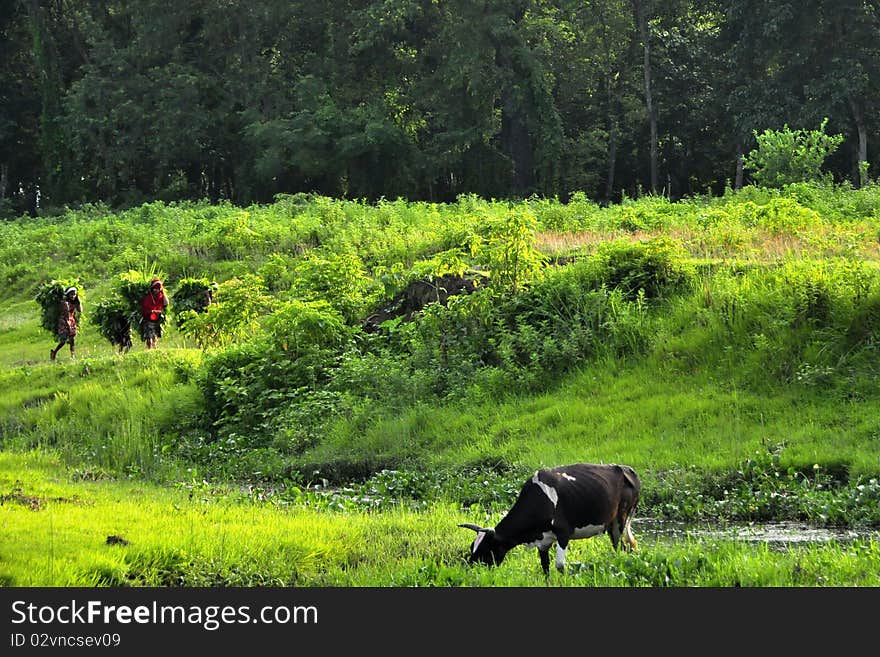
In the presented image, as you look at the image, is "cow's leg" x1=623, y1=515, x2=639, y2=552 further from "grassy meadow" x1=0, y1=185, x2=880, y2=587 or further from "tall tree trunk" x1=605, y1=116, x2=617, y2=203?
"tall tree trunk" x1=605, y1=116, x2=617, y2=203

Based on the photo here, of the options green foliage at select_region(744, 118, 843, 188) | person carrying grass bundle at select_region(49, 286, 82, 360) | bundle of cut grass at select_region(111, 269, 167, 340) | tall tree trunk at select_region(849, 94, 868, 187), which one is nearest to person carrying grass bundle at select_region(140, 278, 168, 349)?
bundle of cut grass at select_region(111, 269, 167, 340)

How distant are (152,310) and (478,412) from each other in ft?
31.9

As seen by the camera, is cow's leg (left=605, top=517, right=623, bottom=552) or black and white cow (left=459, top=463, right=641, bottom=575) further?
cow's leg (left=605, top=517, right=623, bottom=552)

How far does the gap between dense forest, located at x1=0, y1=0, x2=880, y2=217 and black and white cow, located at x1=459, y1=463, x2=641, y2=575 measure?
34266 mm

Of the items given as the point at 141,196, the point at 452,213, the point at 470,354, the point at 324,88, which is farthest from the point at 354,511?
the point at 141,196

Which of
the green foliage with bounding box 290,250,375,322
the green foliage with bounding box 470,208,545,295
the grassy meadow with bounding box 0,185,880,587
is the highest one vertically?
the green foliage with bounding box 470,208,545,295

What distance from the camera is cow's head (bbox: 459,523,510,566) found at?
904cm

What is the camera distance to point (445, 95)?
164 feet

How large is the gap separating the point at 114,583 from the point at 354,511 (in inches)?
163

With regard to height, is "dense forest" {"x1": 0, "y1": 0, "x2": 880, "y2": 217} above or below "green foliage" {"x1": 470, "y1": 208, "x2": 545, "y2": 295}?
above

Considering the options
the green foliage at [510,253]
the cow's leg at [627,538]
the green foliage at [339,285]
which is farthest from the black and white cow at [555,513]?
the green foliage at [339,285]

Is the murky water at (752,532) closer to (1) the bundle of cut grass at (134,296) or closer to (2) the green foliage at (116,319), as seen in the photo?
(1) the bundle of cut grass at (134,296)

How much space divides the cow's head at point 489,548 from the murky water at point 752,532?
8.51ft

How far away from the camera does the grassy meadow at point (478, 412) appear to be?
998cm
